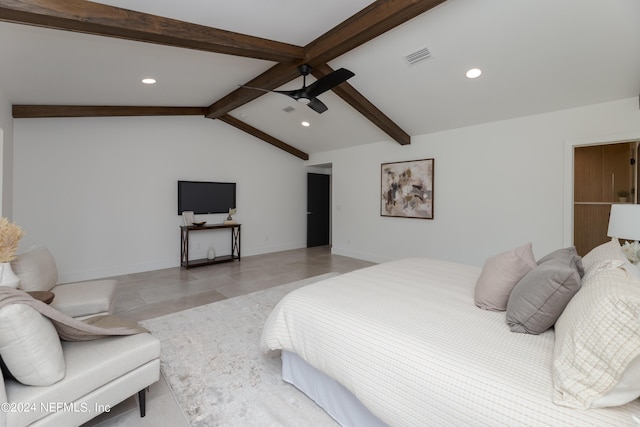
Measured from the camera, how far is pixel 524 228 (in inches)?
164

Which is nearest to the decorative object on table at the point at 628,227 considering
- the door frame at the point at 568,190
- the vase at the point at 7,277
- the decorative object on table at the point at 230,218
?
the door frame at the point at 568,190

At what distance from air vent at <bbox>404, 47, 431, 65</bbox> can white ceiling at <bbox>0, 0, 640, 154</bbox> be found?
0.06 meters

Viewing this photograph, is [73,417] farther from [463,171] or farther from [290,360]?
[463,171]

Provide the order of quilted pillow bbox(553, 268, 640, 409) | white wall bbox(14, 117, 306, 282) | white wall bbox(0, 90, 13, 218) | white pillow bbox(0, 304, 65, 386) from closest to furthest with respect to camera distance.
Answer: quilted pillow bbox(553, 268, 640, 409)
white pillow bbox(0, 304, 65, 386)
white wall bbox(0, 90, 13, 218)
white wall bbox(14, 117, 306, 282)

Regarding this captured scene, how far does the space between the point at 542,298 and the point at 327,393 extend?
127 cm

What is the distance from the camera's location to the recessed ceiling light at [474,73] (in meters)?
3.35

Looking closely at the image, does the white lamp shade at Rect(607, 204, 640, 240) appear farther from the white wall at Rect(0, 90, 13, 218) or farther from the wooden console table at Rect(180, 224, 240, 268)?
the white wall at Rect(0, 90, 13, 218)

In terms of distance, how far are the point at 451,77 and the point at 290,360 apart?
11.8ft

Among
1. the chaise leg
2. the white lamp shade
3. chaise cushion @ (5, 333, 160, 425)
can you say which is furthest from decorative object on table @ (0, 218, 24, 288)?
the white lamp shade

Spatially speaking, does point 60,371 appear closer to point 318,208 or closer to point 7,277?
point 7,277

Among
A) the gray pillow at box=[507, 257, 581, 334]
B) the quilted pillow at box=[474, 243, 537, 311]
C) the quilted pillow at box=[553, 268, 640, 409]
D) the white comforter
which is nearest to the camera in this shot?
the quilted pillow at box=[553, 268, 640, 409]

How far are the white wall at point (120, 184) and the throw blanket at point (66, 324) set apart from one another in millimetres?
3598

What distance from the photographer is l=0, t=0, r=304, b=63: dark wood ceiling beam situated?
211 centimetres

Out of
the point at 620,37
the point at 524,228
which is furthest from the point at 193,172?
the point at 620,37
